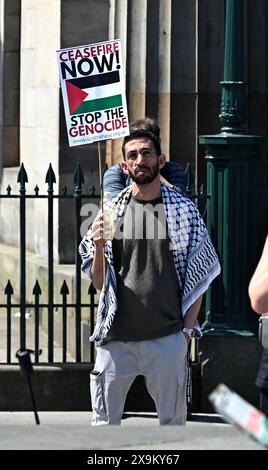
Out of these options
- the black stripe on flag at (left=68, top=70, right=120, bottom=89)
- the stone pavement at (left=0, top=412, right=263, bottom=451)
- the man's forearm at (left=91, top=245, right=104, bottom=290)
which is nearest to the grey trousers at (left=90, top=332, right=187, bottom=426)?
the man's forearm at (left=91, top=245, right=104, bottom=290)

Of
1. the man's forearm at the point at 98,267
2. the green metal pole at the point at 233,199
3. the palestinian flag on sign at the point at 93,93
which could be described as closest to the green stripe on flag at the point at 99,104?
the palestinian flag on sign at the point at 93,93

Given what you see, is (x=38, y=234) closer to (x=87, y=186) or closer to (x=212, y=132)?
(x=87, y=186)

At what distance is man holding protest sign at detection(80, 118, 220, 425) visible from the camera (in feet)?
23.9

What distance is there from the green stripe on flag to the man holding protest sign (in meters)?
0.90

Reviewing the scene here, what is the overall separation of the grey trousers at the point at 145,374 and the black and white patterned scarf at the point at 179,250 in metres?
0.15

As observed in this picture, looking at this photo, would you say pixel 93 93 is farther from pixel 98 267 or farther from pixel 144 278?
pixel 144 278

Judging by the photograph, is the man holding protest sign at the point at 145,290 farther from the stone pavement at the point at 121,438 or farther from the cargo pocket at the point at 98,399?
the stone pavement at the point at 121,438

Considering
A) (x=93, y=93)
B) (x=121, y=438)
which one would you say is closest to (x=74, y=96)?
(x=93, y=93)

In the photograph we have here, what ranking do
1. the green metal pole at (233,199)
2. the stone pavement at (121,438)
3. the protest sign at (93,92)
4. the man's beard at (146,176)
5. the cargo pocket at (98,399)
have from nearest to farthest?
the stone pavement at (121,438) → the man's beard at (146,176) → the cargo pocket at (98,399) → the protest sign at (93,92) → the green metal pole at (233,199)

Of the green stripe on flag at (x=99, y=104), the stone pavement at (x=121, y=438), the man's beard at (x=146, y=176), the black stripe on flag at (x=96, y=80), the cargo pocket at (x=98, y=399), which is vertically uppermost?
the black stripe on flag at (x=96, y=80)

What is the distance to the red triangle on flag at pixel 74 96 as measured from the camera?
27.3ft

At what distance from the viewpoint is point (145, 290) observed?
7.28 m

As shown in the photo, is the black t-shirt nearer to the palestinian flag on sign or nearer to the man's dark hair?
the man's dark hair

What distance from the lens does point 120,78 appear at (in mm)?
8312
